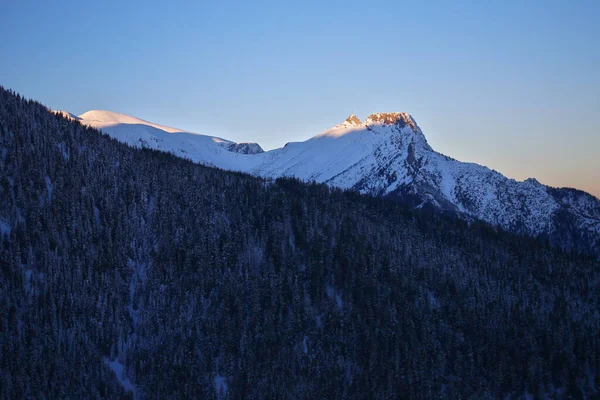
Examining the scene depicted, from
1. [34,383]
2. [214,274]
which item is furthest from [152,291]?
[34,383]

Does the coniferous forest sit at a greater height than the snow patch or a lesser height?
greater

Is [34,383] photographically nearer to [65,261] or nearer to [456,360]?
[65,261]

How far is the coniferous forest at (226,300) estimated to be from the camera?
464ft

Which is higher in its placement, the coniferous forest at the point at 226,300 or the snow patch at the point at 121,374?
the coniferous forest at the point at 226,300

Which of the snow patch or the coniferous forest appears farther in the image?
the coniferous forest

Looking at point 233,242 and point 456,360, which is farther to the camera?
point 233,242

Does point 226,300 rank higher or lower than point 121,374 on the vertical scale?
higher

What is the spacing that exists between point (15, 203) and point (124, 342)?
3485 cm

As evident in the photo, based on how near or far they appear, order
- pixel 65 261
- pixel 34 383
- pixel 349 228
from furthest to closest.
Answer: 1. pixel 349 228
2. pixel 65 261
3. pixel 34 383

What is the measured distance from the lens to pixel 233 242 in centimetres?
17925

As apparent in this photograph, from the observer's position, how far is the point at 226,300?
534ft

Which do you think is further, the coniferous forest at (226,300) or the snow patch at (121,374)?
the coniferous forest at (226,300)

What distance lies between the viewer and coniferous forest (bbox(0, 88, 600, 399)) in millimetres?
141575

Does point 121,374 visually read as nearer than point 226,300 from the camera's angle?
Yes
